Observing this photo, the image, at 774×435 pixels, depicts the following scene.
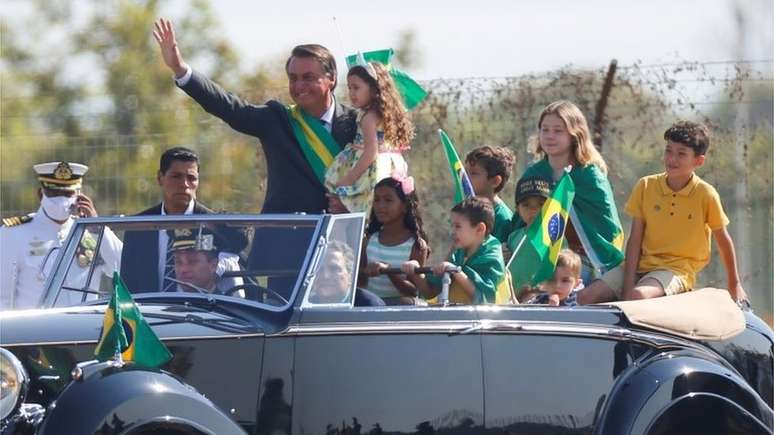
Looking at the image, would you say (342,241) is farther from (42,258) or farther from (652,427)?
(42,258)

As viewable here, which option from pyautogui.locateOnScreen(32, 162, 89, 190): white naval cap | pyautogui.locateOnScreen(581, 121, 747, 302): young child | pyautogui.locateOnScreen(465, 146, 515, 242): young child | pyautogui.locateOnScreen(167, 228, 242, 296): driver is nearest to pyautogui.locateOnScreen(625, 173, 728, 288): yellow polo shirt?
pyautogui.locateOnScreen(581, 121, 747, 302): young child

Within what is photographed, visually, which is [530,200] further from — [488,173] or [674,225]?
[674,225]

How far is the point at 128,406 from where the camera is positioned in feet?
16.7

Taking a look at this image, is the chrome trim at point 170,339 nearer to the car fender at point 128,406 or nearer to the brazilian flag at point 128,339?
the brazilian flag at point 128,339

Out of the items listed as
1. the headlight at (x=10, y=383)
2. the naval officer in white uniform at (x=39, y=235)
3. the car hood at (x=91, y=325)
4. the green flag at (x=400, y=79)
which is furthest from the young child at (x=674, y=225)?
the headlight at (x=10, y=383)

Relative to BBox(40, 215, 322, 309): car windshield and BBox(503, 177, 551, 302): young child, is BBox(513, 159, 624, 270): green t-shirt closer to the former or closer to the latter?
BBox(503, 177, 551, 302): young child

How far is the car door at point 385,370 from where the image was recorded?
546 cm

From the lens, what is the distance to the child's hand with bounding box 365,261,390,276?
251 inches

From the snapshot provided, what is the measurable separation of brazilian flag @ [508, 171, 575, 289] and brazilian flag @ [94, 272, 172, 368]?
7.01 ft

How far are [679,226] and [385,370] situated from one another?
234 cm

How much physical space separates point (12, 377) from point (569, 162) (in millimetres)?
3348

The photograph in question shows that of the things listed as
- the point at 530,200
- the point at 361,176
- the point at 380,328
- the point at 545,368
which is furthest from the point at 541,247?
the point at 380,328

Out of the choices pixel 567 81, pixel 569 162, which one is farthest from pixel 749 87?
pixel 569 162

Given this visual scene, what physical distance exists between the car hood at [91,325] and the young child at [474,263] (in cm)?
120
